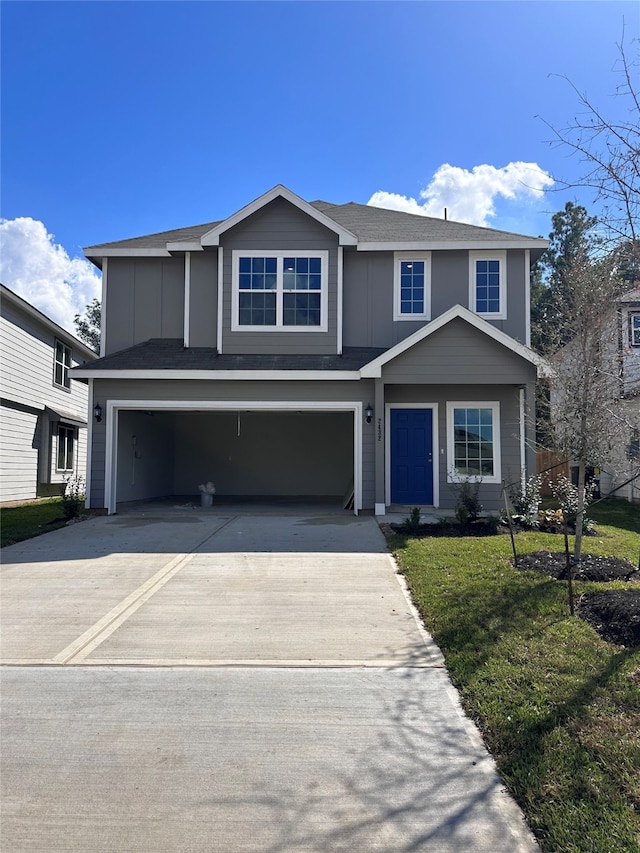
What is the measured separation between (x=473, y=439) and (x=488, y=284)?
3832mm

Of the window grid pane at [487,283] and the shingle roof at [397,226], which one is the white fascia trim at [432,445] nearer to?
the window grid pane at [487,283]

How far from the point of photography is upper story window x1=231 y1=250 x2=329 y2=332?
42.2 ft

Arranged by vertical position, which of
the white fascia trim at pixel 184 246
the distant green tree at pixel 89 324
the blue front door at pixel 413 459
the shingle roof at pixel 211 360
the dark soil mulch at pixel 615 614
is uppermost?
the distant green tree at pixel 89 324

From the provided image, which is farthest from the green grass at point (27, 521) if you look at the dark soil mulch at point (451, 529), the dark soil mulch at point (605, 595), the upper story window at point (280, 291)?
the dark soil mulch at point (605, 595)

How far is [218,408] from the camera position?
11.9m

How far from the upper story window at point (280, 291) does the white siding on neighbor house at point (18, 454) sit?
7.67m

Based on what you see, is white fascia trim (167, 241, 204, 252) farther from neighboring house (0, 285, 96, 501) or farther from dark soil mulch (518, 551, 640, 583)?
dark soil mulch (518, 551, 640, 583)

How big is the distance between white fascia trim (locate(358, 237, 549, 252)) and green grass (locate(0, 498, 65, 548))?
8940 millimetres

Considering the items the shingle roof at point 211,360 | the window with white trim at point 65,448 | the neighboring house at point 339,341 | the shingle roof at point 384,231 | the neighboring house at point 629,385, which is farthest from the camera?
the window with white trim at point 65,448

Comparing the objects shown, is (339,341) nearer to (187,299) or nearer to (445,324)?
(445,324)

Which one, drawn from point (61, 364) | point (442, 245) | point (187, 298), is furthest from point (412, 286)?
point (61, 364)

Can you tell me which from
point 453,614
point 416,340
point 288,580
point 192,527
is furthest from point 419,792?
point 416,340

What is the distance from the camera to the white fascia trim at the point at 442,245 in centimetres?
1293

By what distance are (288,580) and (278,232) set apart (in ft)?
29.1
